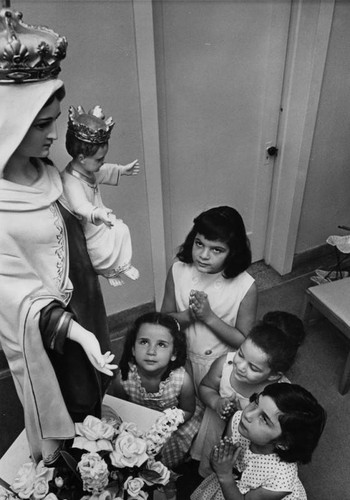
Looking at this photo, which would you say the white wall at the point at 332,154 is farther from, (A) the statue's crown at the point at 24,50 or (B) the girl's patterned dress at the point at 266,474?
(A) the statue's crown at the point at 24,50

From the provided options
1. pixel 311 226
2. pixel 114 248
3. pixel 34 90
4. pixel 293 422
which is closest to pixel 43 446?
pixel 114 248

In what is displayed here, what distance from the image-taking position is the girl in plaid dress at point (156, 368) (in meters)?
1.64

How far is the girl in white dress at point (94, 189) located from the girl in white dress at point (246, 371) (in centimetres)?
66

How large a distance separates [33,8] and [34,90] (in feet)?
3.52

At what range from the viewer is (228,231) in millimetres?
1714

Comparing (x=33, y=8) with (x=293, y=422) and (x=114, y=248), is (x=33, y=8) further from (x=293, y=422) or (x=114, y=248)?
(x=293, y=422)

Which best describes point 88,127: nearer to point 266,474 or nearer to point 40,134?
point 40,134

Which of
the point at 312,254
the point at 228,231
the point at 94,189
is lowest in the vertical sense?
the point at 312,254

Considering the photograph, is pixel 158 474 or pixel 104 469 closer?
pixel 104 469

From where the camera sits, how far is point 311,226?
10.6 ft

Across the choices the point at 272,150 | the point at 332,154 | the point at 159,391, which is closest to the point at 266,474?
the point at 159,391

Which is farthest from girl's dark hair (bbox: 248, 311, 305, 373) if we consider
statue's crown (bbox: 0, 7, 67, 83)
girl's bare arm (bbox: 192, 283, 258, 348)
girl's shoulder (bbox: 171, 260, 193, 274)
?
statue's crown (bbox: 0, 7, 67, 83)

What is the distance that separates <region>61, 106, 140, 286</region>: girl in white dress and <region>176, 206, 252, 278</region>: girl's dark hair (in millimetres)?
557

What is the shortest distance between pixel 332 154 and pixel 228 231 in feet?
5.10
